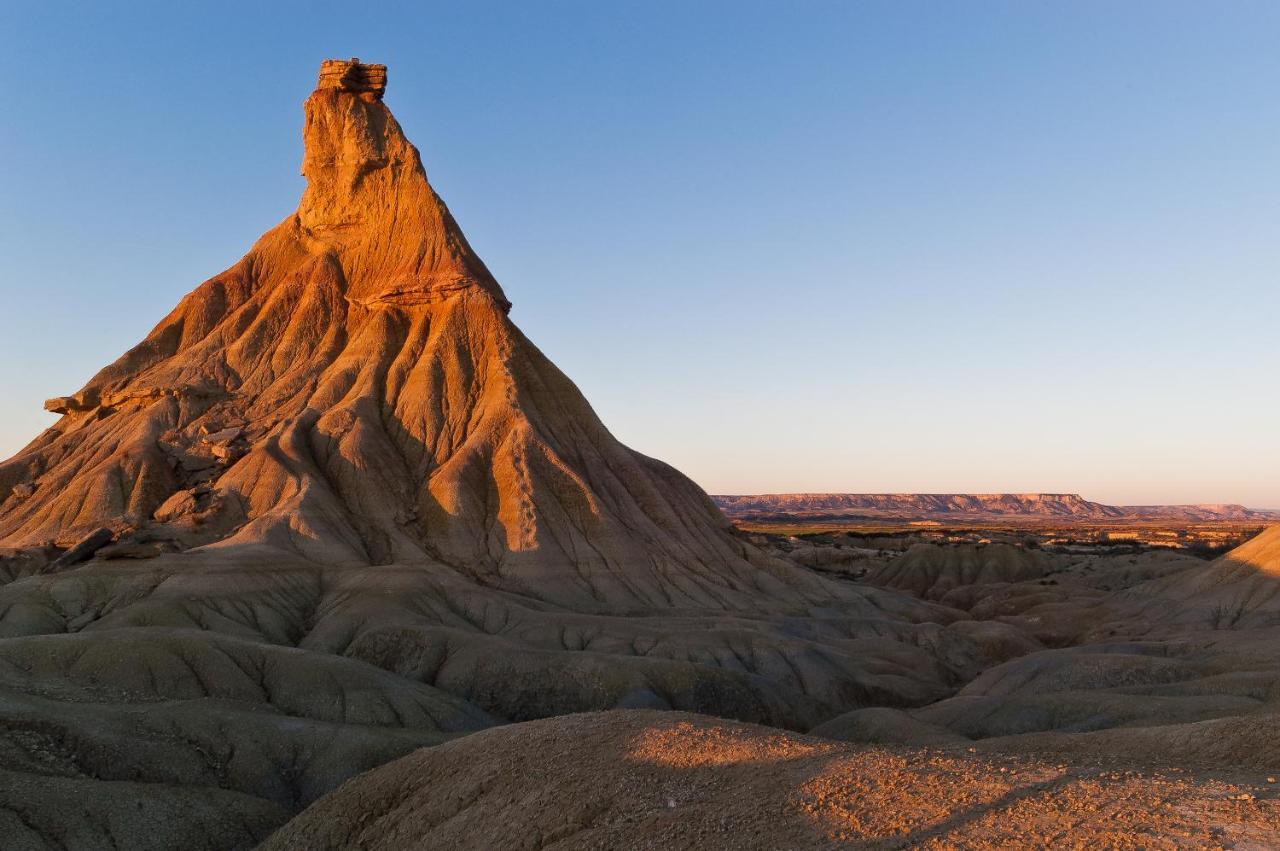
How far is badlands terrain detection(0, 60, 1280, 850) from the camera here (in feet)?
55.7

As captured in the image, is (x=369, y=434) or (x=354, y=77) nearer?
(x=369, y=434)

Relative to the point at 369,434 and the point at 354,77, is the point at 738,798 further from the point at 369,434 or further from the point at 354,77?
the point at 354,77

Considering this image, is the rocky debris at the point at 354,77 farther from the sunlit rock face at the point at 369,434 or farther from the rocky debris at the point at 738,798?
the rocky debris at the point at 738,798

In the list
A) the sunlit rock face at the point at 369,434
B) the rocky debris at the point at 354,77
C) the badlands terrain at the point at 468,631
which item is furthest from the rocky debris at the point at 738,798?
the rocky debris at the point at 354,77

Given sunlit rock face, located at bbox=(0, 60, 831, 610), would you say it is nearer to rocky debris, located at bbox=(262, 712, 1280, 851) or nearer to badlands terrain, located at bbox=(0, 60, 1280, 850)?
badlands terrain, located at bbox=(0, 60, 1280, 850)

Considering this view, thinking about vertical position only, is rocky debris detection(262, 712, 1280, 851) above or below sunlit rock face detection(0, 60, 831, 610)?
below

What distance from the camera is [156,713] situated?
97.7ft

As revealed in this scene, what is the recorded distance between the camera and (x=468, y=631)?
50.7m

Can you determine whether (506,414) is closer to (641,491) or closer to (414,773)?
(641,491)

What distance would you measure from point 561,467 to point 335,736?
42.2 m

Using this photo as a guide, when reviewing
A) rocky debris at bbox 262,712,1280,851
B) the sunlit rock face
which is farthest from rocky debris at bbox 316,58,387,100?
rocky debris at bbox 262,712,1280,851

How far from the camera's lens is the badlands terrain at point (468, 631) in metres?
17.0

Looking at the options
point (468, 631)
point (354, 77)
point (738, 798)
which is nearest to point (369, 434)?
point (468, 631)

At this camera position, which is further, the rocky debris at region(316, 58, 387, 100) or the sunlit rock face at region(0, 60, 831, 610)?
the rocky debris at region(316, 58, 387, 100)
